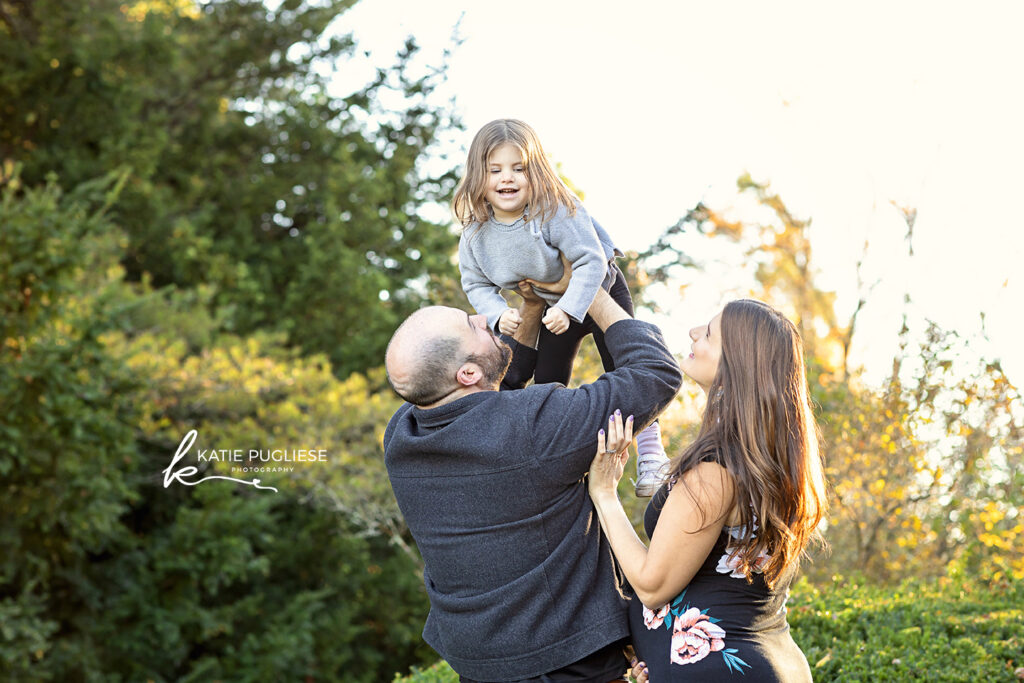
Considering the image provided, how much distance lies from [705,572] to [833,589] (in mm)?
2563

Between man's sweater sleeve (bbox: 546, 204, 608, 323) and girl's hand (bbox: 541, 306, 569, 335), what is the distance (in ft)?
0.05

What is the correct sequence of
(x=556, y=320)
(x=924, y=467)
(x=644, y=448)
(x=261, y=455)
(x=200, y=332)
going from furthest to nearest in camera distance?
1. (x=200, y=332)
2. (x=261, y=455)
3. (x=924, y=467)
4. (x=644, y=448)
5. (x=556, y=320)

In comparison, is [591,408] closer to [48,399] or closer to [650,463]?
[650,463]

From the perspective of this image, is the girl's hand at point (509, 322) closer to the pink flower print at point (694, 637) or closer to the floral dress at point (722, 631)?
the floral dress at point (722, 631)

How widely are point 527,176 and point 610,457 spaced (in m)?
0.88

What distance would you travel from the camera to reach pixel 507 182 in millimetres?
2705

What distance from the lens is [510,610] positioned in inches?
90.9

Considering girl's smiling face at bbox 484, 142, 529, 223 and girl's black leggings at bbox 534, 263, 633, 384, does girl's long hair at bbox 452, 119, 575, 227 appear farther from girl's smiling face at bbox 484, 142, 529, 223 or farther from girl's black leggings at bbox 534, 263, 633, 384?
girl's black leggings at bbox 534, 263, 633, 384

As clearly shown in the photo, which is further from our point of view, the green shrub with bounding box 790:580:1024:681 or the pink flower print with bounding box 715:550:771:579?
the green shrub with bounding box 790:580:1024:681

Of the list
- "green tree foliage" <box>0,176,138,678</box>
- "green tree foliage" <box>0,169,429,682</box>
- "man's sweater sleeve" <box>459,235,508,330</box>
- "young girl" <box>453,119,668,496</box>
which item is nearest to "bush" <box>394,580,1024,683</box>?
"young girl" <box>453,119,668,496</box>

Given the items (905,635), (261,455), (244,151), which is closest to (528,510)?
(905,635)

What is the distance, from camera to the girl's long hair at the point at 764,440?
2.13 m

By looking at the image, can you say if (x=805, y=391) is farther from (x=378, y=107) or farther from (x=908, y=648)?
(x=378, y=107)

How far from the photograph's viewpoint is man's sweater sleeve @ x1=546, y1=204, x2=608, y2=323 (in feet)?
8.30
